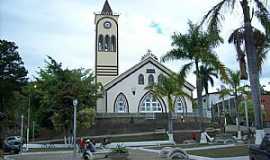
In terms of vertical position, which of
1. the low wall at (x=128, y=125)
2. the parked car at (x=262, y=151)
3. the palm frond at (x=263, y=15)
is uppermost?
the palm frond at (x=263, y=15)

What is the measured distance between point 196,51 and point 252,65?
39.2 ft

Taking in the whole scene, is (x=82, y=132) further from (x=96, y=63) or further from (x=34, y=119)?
(x=96, y=63)

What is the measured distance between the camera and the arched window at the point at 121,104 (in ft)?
189

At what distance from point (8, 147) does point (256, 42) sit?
22829 mm

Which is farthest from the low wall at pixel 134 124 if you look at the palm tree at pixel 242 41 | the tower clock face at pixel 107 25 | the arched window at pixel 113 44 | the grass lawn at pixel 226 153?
the palm tree at pixel 242 41

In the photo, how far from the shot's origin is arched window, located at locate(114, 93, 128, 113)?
5769 cm

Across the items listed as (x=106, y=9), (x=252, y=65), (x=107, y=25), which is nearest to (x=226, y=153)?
(x=252, y=65)

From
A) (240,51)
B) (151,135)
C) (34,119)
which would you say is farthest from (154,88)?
(240,51)

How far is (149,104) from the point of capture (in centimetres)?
5934

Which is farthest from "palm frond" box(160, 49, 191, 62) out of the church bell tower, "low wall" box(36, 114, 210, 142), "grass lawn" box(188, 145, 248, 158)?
the church bell tower

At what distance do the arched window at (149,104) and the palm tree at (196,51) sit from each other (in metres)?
25.2

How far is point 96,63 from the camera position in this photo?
65312mm

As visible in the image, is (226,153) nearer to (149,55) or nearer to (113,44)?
(149,55)

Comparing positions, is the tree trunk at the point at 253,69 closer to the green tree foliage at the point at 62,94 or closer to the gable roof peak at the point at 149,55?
the green tree foliage at the point at 62,94
